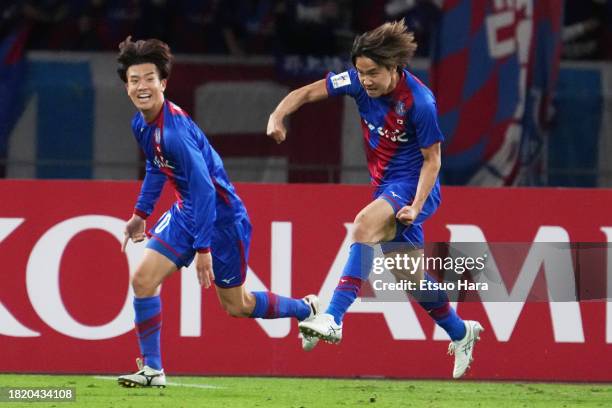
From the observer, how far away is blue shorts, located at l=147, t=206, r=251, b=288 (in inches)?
319

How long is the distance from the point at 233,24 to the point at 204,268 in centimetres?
637

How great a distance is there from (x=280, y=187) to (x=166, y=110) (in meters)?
2.34

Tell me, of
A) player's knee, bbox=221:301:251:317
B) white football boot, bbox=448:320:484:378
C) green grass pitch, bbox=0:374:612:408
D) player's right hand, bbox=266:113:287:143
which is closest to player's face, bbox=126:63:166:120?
player's right hand, bbox=266:113:287:143

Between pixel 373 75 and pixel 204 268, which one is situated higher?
pixel 373 75

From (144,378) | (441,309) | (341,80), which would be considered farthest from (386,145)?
(144,378)

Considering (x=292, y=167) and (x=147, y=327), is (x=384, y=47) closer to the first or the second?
(x=147, y=327)

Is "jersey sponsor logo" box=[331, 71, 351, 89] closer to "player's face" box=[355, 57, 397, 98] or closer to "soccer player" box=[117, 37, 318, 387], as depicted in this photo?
"player's face" box=[355, 57, 397, 98]

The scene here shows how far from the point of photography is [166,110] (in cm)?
791

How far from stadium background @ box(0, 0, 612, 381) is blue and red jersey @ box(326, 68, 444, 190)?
5.33ft

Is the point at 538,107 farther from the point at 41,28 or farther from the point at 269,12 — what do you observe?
the point at 41,28

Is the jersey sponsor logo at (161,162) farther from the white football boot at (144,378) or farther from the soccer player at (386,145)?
the white football boot at (144,378)

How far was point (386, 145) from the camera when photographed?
27.9 ft

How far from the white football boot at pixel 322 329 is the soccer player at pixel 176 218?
54 cm

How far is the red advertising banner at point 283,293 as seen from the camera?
9898mm
